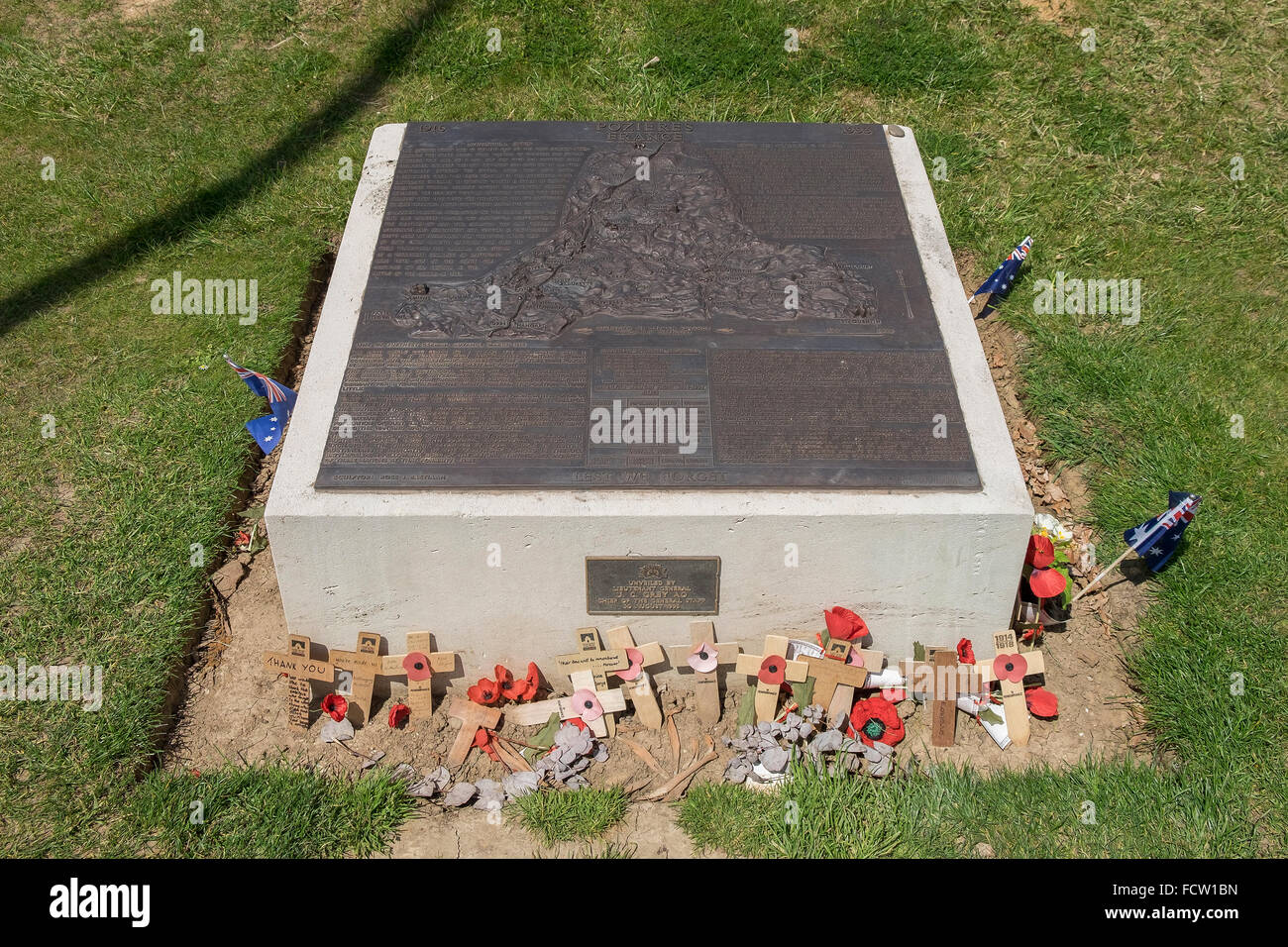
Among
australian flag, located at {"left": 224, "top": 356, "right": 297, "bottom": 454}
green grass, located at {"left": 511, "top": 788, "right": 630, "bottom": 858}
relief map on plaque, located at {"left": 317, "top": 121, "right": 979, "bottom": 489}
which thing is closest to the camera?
green grass, located at {"left": 511, "top": 788, "right": 630, "bottom": 858}

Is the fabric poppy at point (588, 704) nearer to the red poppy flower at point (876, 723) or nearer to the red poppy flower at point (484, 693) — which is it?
the red poppy flower at point (484, 693)

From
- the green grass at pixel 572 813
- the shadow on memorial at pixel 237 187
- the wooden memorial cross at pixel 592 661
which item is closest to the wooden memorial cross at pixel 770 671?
the wooden memorial cross at pixel 592 661

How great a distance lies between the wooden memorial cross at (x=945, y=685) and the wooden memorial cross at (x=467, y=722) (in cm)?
183

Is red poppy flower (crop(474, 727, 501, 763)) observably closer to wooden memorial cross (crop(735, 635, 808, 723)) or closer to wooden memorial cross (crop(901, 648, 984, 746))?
wooden memorial cross (crop(735, 635, 808, 723))

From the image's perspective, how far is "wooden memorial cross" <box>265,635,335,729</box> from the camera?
4.55 m

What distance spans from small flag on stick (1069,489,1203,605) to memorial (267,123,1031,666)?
2.73 feet

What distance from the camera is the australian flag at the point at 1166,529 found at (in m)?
4.84

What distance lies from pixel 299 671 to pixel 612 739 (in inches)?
53.8

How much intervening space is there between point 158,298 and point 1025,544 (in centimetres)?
517

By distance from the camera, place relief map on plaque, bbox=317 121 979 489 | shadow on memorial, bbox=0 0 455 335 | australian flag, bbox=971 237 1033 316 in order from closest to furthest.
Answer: relief map on plaque, bbox=317 121 979 489 < australian flag, bbox=971 237 1033 316 < shadow on memorial, bbox=0 0 455 335

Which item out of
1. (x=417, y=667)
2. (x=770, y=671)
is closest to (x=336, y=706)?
(x=417, y=667)

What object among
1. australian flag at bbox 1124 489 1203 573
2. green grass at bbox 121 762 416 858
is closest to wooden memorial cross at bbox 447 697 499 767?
green grass at bbox 121 762 416 858

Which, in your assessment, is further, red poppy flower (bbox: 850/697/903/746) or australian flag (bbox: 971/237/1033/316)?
australian flag (bbox: 971/237/1033/316)

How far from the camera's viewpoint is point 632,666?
179 inches
